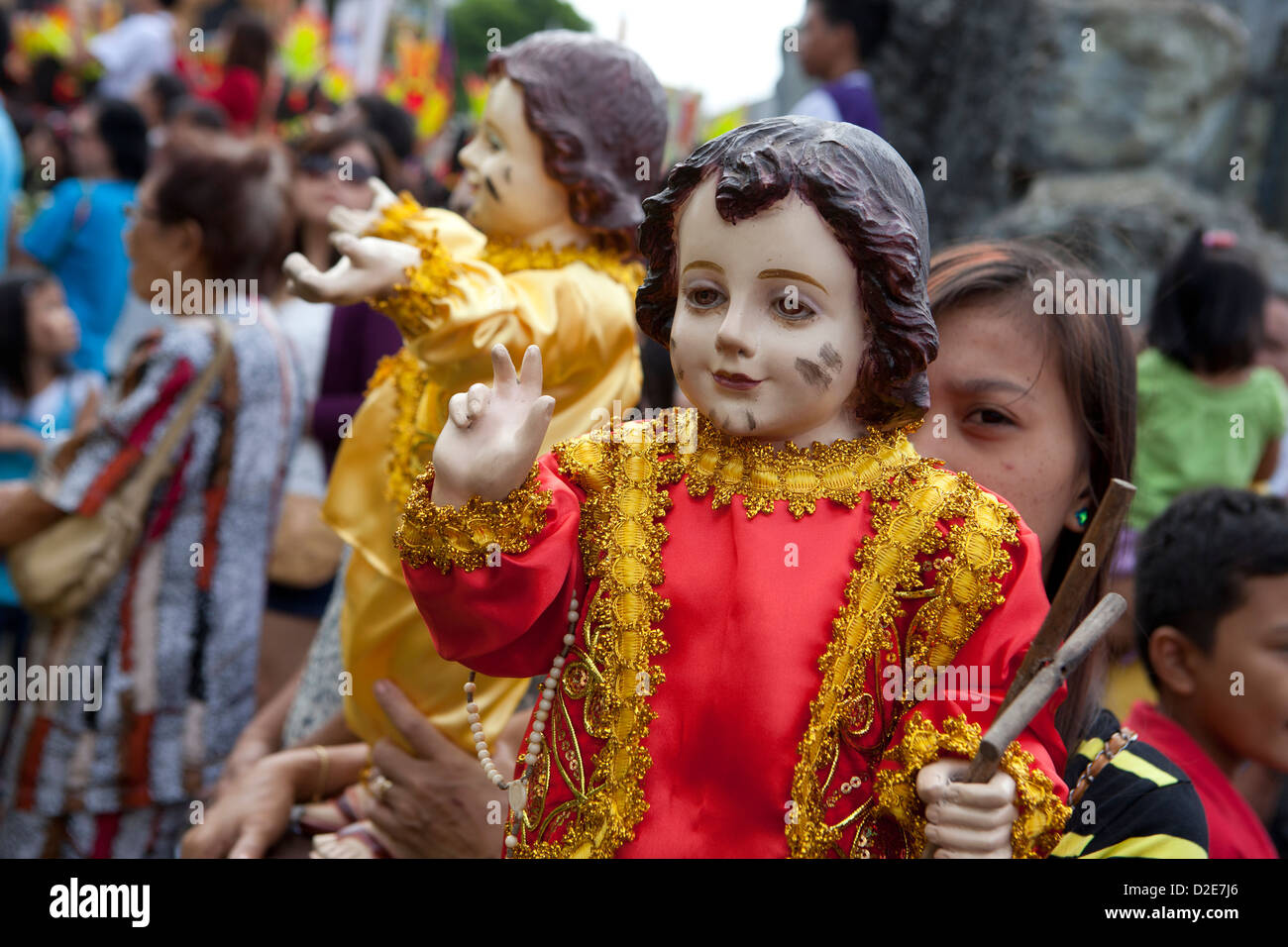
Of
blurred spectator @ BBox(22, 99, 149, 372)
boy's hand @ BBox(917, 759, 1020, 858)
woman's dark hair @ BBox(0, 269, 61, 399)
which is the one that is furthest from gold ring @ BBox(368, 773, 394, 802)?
blurred spectator @ BBox(22, 99, 149, 372)

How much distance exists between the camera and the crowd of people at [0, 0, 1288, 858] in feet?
4.82

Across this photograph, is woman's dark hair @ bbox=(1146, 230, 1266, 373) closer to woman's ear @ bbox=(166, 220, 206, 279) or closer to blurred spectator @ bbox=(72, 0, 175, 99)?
woman's ear @ bbox=(166, 220, 206, 279)

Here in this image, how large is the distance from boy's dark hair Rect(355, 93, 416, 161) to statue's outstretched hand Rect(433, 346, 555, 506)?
13.8ft

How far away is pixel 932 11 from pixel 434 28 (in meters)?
10.2

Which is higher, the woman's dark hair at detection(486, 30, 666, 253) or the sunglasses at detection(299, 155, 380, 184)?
the sunglasses at detection(299, 155, 380, 184)

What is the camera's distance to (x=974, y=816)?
137 centimetres

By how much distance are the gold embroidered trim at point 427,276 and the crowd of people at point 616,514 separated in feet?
0.04

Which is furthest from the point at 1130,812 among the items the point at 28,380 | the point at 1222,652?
the point at 28,380

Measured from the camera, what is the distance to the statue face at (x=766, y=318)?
145 centimetres

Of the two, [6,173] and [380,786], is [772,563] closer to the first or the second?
[380,786]

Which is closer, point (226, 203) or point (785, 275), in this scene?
point (785, 275)

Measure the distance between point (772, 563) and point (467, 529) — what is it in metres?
0.36

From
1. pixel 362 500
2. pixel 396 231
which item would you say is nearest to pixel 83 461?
pixel 362 500
